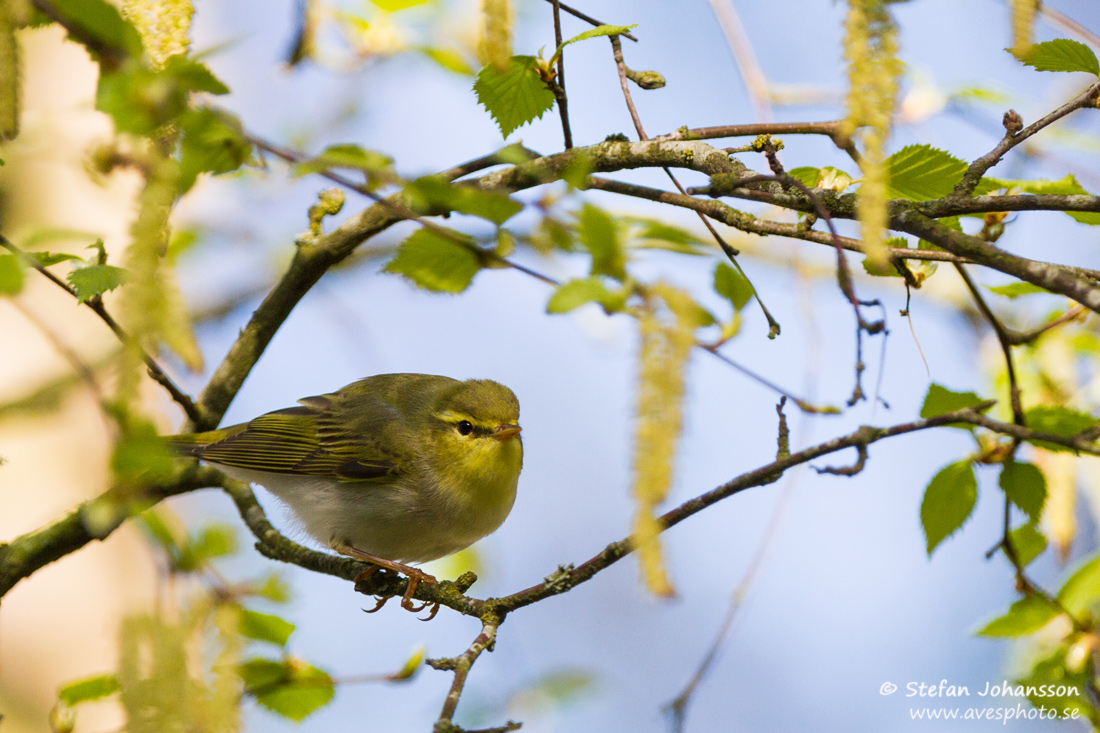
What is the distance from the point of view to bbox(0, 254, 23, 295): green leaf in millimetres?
1524

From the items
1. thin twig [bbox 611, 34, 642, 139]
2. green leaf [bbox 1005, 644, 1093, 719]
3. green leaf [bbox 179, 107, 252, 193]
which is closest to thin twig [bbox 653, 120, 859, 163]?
thin twig [bbox 611, 34, 642, 139]

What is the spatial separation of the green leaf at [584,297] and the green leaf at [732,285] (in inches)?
23.4

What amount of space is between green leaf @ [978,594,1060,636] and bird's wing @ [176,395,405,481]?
7.25 ft

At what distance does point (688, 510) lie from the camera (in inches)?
61.9

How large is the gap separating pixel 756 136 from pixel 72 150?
2.47 m

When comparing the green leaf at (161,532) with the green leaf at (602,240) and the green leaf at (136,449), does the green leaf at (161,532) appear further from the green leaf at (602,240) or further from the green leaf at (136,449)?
the green leaf at (602,240)

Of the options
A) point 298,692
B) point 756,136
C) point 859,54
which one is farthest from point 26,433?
point 859,54

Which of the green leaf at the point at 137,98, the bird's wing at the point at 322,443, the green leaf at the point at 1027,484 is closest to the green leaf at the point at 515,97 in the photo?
the green leaf at the point at 137,98

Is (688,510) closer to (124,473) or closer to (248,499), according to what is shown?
(124,473)

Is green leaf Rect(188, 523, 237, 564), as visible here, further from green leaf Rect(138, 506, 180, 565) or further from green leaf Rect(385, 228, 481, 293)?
green leaf Rect(385, 228, 481, 293)

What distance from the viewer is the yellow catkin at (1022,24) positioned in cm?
122

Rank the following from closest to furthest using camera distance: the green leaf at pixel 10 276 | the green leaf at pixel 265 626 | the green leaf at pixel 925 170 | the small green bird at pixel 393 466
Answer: the green leaf at pixel 10 276
the green leaf at pixel 925 170
the green leaf at pixel 265 626
the small green bird at pixel 393 466

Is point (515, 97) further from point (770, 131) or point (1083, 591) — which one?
point (1083, 591)

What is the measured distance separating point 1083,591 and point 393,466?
2.42m
